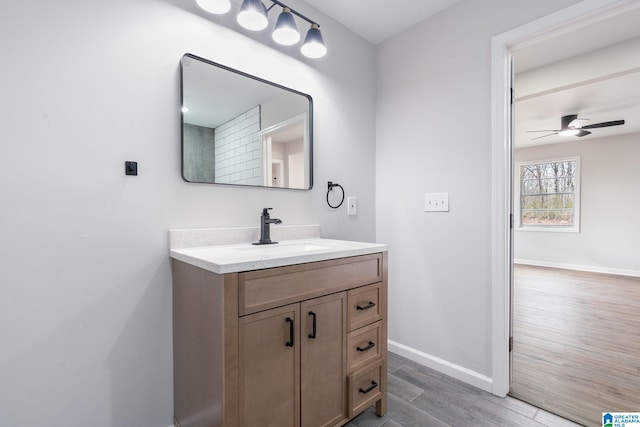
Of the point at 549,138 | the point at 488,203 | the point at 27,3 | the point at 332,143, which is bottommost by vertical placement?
the point at 488,203

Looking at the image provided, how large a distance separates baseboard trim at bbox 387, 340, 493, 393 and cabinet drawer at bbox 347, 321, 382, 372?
0.77 m

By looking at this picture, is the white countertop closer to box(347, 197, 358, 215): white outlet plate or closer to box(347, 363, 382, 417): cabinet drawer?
box(347, 197, 358, 215): white outlet plate

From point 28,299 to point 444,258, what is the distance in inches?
85.7

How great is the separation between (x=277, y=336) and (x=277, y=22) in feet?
5.14

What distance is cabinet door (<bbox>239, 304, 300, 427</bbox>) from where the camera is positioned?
105 centimetres

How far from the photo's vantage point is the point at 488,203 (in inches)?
71.7

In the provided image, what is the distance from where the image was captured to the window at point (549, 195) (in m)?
5.73

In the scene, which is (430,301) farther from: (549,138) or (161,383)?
(549,138)

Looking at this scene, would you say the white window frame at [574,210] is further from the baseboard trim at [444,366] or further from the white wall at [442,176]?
the baseboard trim at [444,366]

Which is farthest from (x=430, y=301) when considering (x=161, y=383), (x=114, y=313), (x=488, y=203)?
(x=114, y=313)

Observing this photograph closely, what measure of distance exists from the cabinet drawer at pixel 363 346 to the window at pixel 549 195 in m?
6.22

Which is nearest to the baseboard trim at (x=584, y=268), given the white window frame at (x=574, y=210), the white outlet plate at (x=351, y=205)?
the white window frame at (x=574, y=210)

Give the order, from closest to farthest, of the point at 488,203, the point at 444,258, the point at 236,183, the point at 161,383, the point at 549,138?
the point at 161,383 → the point at 236,183 → the point at 488,203 → the point at 444,258 → the point at 549,138


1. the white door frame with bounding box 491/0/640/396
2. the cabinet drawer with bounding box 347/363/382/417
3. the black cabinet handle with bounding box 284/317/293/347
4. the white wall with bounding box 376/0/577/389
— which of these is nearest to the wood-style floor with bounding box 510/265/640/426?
the white door frame with bounding box 491/0/640/396
